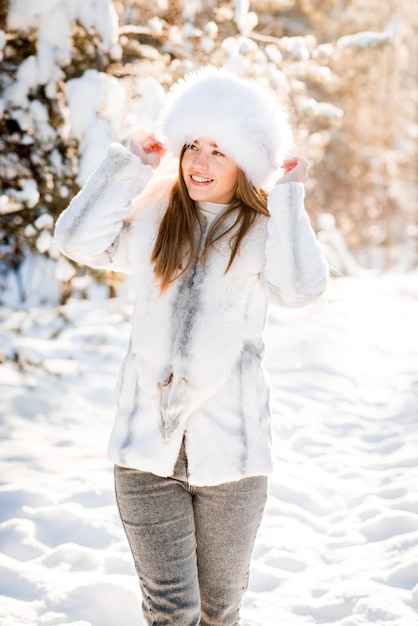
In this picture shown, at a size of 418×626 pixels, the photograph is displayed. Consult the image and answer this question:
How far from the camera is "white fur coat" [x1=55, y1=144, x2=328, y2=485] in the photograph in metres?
1.96

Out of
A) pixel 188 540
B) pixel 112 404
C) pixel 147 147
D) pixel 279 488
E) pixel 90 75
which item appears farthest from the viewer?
pixel 112 404

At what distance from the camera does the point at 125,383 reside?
205 centimetres

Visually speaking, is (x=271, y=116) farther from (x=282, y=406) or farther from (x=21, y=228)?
(x=282, y=406)

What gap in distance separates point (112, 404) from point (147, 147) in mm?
3449

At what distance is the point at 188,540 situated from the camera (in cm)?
195

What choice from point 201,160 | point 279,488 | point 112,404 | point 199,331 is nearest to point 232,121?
point 201,160

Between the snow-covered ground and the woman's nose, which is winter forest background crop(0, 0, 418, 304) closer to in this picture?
the snow-covered ground

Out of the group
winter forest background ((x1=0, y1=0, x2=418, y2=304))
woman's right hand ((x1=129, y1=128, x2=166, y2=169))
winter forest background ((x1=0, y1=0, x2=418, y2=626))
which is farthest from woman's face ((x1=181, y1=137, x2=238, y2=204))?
winter forest background ((x1=0, y1=0, x2=418, y2=304))

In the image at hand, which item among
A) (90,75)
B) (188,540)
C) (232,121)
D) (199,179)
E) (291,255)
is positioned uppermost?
(90,75)

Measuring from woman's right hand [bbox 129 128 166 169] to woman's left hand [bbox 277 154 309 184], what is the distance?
437mm

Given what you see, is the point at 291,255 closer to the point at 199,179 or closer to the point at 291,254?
the point at 291,254

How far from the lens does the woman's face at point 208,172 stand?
2.06m

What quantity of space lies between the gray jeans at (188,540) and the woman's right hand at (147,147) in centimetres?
98

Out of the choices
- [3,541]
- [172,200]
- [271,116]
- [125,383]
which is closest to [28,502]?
[3,541]
